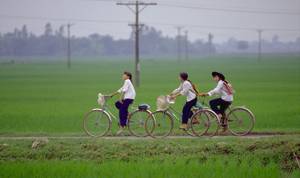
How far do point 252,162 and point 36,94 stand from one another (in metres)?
26.5

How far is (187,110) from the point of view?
1627 cm

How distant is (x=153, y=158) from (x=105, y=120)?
323cm

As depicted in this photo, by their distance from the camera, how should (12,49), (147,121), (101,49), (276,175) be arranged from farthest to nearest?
(101,49) < (12,49) < (147,121) < (276,175)

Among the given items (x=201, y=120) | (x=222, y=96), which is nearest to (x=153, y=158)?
(x=201, y=120)

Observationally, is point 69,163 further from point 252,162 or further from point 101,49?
point 101,49

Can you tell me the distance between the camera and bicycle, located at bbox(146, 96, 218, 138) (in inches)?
640

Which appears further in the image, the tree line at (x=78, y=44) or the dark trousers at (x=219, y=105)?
the tree line at (x=78, y=44)

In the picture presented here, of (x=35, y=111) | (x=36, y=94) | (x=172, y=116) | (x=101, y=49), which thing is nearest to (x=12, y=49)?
(x=101, y=49)

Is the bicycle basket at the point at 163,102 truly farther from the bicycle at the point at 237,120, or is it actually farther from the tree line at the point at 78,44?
the tree line at the point at 78,44

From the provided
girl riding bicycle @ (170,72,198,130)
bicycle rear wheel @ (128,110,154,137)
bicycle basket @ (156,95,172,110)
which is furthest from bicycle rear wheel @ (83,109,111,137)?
girl riding bicycle @ (170,72,198,130)

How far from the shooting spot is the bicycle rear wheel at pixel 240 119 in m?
16.4

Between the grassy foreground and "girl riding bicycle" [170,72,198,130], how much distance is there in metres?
0.99

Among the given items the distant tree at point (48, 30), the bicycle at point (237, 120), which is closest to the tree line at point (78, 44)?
the distant tree at point (48, 30)

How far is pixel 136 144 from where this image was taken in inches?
585
